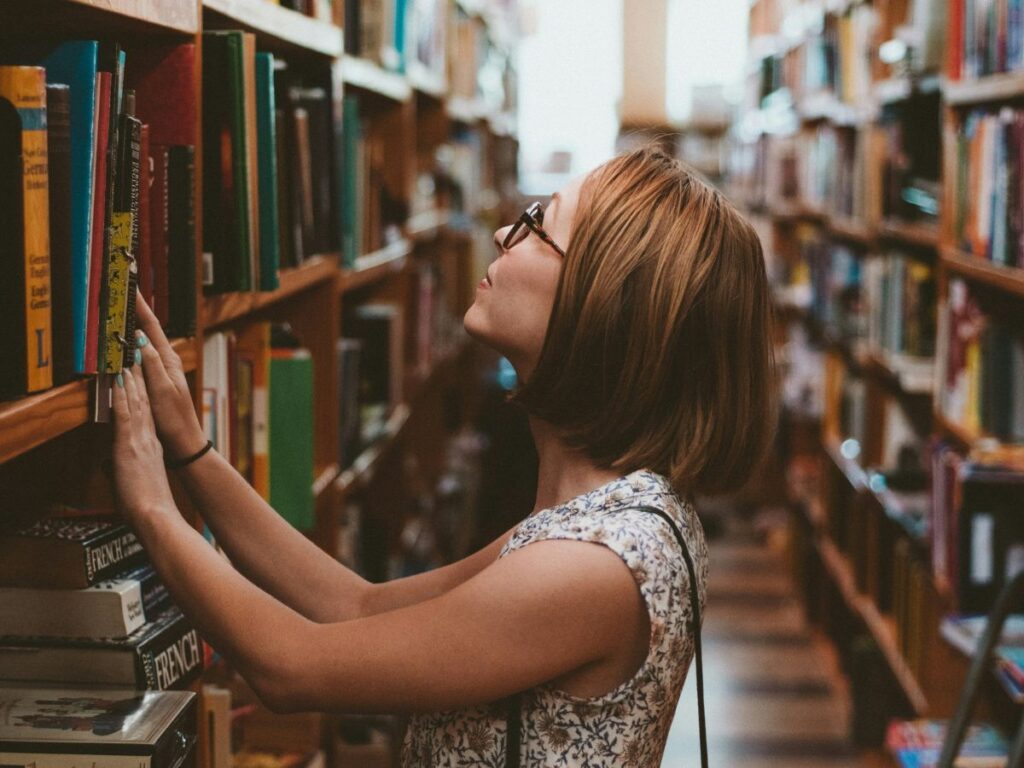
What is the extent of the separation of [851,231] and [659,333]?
3.32 metres

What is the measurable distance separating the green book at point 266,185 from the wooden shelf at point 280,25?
0.22 ft

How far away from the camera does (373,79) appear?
2830 millimetres

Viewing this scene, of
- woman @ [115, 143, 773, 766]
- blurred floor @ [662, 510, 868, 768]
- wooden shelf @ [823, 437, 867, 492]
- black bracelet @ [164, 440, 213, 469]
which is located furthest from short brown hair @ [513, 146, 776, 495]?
wooden shelf @ [823, 437, 867, 492]

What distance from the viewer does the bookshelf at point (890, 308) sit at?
2.76 metres

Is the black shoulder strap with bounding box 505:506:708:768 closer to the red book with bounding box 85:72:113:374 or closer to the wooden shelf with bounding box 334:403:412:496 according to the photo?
the red book with bounding box 85:72:113:374

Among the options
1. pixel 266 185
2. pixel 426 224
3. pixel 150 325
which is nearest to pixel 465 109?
pixel 426 224

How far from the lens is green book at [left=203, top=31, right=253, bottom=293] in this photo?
151 centimetres

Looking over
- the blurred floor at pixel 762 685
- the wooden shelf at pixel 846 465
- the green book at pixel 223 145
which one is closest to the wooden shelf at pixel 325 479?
the green book at pixel 223 145

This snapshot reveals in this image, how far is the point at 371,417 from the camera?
303cm

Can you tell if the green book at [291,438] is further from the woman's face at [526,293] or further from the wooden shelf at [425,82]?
the wooden shelf at [425,82]

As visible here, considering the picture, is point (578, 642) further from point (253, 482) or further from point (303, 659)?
point (253, 482)

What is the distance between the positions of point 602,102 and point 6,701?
9.05 m

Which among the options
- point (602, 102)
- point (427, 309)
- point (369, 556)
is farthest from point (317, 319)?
point (602, 102)

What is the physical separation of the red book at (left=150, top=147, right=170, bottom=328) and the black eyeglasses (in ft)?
1.15
